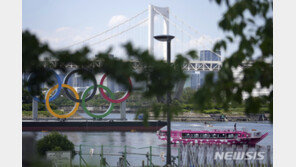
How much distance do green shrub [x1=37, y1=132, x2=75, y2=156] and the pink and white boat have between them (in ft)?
33.9

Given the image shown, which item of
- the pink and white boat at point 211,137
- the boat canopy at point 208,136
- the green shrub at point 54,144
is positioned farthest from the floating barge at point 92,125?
the green shrub at point 54,144

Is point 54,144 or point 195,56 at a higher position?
point 195,56

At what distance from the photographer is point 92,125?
29.5 m

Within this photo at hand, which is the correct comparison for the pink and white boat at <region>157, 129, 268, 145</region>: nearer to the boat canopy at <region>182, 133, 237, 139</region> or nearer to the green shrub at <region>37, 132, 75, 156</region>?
the boat canopy at <region>182, 133, 237, 139</region>

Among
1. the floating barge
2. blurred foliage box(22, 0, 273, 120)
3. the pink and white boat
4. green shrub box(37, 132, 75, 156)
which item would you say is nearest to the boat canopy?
the pink and white boat

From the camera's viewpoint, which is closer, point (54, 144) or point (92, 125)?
point (54, 144)

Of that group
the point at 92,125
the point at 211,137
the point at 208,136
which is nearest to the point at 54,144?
the point at 208,136

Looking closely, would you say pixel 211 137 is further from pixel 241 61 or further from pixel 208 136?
pixel 241 61

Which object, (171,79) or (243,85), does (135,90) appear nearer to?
(171,79)

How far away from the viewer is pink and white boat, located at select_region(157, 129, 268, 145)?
19.6 m

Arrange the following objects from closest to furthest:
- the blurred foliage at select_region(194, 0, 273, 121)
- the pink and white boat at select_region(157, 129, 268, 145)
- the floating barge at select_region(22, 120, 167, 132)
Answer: the blurred foliage at select_region(194, 0, 273, 121)
the pink and white boat at select_region(157, 129, 268, 145)
the floating barge at select_region(22, 120, 167, 132)

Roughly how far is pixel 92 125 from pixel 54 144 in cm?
2021

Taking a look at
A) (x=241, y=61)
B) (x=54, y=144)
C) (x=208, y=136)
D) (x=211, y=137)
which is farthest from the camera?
(x=211, y=137)

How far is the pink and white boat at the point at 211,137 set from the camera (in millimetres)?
19594
